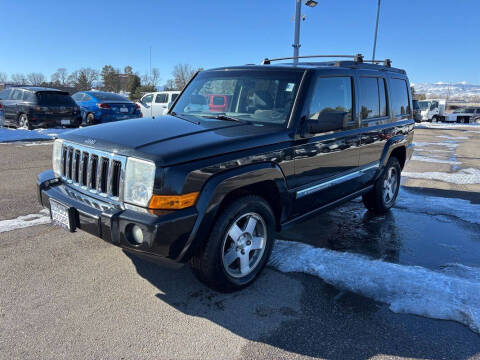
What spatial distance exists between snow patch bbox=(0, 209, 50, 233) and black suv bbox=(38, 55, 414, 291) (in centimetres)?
118

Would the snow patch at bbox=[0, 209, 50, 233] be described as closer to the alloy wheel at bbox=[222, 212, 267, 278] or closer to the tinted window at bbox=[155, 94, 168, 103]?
the alloy wheel at bbox=[222, 212, 267, 278]

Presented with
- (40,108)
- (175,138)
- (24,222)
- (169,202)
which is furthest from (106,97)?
(169,202)

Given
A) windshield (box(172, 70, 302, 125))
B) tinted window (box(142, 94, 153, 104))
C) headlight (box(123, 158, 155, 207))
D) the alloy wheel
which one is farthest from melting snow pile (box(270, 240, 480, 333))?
tinted window (box(142, 94, 153, 104))

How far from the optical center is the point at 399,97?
17.8 feet

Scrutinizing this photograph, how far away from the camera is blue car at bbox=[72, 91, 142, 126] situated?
1412 cm

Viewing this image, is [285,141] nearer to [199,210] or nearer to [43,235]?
[199,210]

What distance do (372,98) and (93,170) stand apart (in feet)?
11.2

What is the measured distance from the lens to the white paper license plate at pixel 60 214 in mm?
2938

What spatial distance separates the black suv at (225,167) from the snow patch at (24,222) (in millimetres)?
1177

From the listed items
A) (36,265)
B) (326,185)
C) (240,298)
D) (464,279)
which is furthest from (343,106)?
(36,265)

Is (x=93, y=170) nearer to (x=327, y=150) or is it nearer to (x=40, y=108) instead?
(x=327, y=150)

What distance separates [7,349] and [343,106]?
3.66 metres

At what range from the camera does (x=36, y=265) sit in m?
3.43

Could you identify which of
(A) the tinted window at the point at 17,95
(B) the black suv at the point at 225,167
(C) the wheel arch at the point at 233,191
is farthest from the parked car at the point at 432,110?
(C) the wheel arch at the point at 233,191
